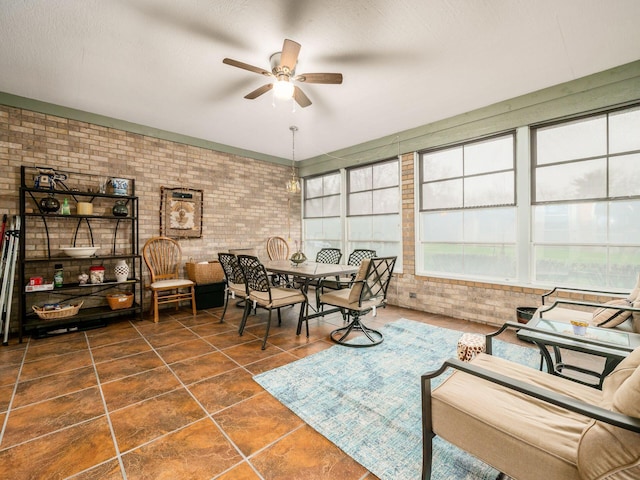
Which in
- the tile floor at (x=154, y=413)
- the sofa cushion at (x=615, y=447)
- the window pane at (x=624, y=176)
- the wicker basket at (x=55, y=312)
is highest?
the window pane at (x=624, y=176)

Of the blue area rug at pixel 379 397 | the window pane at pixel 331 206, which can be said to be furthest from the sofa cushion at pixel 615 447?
the window pane at pixel 331 206

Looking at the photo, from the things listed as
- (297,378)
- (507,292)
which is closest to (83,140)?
(297,378)

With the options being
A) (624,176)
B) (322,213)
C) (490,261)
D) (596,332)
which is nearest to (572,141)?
(624,176)

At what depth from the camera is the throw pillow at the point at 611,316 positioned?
202cm

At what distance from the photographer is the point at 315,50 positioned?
2504 mm

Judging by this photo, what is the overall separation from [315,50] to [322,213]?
3.71 metres

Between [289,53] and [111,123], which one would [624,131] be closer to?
[289,53]

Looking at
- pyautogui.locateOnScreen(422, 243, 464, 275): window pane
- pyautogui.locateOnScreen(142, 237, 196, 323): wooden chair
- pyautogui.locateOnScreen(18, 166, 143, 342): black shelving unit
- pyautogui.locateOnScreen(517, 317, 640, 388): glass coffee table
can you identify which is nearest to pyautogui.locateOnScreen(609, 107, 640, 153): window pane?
pyautogui.locateOnScreen(422, 243, 464, 275): window pane

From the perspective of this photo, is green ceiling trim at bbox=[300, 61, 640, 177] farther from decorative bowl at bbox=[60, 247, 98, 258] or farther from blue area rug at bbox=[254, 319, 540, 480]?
decorative bowl at bbox=[60, 247, 98, 258]

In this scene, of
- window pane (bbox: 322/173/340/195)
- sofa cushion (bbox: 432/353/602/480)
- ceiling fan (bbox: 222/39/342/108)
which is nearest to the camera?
sofa cushion (bbox: 432/353/602/480)

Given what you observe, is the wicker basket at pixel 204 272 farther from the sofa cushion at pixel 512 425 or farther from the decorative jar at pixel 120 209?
the sofa cushion at pixel 512 425

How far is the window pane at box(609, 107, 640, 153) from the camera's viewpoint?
281 centimetres

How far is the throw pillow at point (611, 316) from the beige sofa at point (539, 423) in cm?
110

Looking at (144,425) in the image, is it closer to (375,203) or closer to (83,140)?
(83,140)
